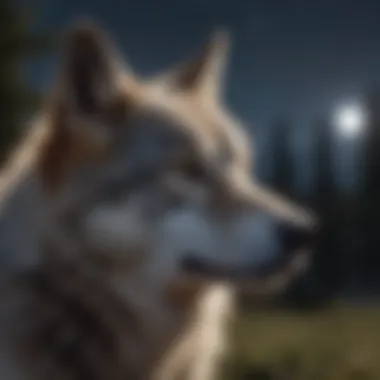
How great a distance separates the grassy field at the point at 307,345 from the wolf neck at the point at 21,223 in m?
5.66

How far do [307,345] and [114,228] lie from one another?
8652mm

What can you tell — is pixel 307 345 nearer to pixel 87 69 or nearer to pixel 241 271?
pixel 241 271

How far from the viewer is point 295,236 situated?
392 cm

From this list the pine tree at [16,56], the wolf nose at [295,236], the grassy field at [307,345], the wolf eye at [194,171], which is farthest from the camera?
the pine tree at [16,56]

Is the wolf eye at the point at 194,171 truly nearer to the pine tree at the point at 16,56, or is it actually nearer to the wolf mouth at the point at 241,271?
the wolf mouth at the point at 241,271

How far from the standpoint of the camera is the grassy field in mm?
9789

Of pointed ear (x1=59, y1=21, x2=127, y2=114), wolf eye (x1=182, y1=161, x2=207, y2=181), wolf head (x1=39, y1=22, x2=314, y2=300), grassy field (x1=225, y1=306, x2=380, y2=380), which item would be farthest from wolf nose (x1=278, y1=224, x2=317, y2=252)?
grassy field (x1=225, y1=306, x2=380, y2=380)

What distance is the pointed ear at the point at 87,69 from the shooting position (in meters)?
3.97

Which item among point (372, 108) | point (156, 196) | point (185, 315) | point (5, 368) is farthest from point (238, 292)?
point (372, 108)

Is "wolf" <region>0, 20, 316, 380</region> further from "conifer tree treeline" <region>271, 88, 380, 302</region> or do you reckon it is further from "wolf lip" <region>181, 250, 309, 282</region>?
"conifer tree treeline" <region>271, 88, 380, 302</region>

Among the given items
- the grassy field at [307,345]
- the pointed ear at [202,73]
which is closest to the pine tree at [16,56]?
the grassy field at [307,345]

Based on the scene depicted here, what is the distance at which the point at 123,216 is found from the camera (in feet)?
12.9

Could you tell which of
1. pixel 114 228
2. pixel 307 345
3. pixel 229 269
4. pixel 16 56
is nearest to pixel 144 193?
pixel 114 228

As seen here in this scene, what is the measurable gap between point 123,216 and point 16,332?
462mm
